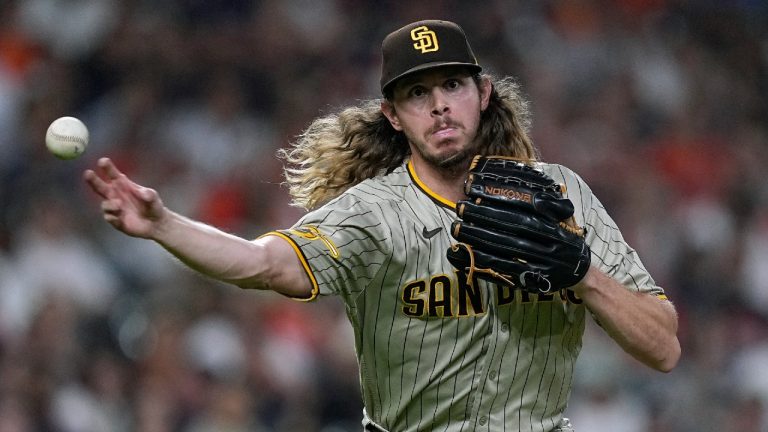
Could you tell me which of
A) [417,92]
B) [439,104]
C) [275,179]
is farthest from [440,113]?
[275,179]

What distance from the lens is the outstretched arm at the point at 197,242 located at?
3020 millimetres

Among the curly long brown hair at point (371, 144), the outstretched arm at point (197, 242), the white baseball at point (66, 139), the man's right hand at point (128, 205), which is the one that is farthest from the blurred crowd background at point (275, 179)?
the man's right hand at point (128, 205)

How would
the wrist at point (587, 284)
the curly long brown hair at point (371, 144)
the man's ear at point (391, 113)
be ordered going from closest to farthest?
1. the wrist at point (587, 284)
2. the man's ear at point (391, 113)
3. the curly long brown hair at point (371, 144)

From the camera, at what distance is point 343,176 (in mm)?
4293

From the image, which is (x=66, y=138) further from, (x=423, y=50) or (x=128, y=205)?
(x=423, y=50)

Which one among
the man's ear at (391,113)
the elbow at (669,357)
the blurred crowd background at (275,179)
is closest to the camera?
the elbow at (669,357)

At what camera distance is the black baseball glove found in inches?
139

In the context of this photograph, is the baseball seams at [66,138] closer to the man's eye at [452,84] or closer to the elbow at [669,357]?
the man's eye at [452,84]

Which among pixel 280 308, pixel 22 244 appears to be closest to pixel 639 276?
pixel 280 308

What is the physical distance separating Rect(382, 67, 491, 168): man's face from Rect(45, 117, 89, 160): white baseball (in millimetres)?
1014

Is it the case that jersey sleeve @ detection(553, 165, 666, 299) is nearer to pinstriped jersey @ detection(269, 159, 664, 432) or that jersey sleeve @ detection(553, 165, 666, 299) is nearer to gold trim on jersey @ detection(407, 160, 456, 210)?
pinstriped jersey @ detection(269, 159, 664, 432)

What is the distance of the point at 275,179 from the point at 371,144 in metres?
4.07

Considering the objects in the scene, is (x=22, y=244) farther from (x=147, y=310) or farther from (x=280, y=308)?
(x=280, y=308)

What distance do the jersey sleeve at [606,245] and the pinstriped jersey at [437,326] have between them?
12 mm
